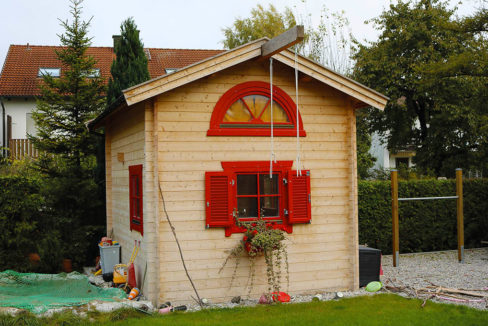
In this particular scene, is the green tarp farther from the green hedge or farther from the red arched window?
the green hedge

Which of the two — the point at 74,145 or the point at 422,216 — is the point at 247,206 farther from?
the point at 422,216

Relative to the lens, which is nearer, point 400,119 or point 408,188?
point 408,188

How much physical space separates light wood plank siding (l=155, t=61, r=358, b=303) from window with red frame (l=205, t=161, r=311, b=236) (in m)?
0.15

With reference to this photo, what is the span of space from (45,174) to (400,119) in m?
15.8

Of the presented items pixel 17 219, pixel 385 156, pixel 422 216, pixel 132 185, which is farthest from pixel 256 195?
pixel 385 156

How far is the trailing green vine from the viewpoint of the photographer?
769 cm

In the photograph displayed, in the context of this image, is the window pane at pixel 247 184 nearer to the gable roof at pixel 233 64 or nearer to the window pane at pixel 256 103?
the window pane at pixel 256 103

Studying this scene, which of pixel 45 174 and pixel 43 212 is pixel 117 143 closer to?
pixel 43 212

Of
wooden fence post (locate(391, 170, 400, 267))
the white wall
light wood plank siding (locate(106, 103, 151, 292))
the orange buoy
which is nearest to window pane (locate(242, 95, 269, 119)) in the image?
light wood plank siding (locate(106, 103, 151, 292))

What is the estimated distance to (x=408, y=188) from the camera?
1337 cm

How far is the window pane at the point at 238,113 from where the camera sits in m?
8.21

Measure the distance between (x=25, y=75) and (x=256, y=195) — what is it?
1841 cm

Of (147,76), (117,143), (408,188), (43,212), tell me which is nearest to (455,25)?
(408,188)

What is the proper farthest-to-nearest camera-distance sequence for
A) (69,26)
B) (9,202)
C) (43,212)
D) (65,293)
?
(69,26) → (43,212) → (9,202) → (65,293)
